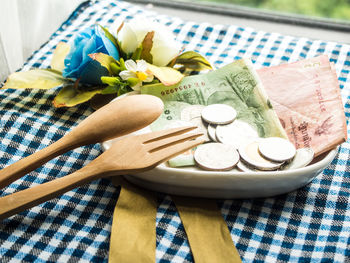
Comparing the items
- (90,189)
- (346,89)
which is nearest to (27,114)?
(90,189)

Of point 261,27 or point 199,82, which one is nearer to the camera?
point 199,82

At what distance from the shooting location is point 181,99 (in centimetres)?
61

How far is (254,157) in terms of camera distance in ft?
1.63

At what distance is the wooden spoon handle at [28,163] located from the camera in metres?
0.47

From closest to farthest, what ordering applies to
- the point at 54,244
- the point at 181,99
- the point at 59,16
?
the point at 54,244, the point at 181,99, the point at 59,16

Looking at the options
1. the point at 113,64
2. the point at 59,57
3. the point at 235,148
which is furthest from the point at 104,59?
the point at 235,148

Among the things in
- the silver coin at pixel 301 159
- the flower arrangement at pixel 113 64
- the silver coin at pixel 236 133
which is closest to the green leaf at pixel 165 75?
the flower arrangement at pixel 113 64

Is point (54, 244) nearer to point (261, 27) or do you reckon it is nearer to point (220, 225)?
point (220, 225)

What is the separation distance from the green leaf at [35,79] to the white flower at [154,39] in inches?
4.7

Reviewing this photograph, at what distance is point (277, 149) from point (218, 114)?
100 millimetres

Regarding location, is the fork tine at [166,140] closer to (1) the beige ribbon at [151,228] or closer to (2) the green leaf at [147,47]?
(1) the beige ribbon at [151,228]

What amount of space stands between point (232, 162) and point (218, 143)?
0.04 m

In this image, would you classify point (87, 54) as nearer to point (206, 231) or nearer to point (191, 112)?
point (191, 112)

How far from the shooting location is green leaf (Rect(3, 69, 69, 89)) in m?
0.64
